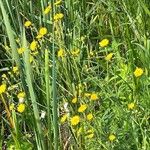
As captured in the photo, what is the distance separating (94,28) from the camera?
8.16ft

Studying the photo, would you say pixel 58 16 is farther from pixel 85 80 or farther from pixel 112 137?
pixel 112 137

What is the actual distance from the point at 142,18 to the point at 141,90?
41 cm

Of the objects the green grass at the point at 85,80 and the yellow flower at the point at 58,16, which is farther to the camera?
the yellow flower at the point at 58,16

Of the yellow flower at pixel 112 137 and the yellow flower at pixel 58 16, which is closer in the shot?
the yellow flower at pixel 112 137

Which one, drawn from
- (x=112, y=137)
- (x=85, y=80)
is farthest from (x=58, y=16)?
(x=112, y=137)

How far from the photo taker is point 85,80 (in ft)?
6.36

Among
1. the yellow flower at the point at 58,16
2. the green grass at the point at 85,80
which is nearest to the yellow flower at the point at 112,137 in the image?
the green grass at the point at 85,80

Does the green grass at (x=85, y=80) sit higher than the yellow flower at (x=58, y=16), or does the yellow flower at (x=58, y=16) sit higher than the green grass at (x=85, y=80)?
the yellow flower at (x=58, y=16)

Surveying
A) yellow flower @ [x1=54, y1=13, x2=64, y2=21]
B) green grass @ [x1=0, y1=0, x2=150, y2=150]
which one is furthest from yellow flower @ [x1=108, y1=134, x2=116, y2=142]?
yellow flower @ [x1=54, y1=13, x2=64, y2=21]

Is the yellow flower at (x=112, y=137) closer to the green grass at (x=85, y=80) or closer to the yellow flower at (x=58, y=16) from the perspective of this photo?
the green grass at (x=85, y=80)

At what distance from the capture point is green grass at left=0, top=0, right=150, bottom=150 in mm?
1635

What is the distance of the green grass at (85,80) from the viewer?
1.63 metres

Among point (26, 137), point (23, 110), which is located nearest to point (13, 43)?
point (23, 110)

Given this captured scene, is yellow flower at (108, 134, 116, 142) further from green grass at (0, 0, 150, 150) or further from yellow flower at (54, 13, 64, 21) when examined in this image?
yellow flower at (54, 13, 64, 21)
